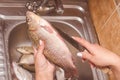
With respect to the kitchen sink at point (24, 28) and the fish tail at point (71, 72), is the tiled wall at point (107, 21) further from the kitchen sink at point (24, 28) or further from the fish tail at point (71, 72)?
the fish tail at point (71, 72)

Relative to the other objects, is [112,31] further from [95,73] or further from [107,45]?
[95,73]

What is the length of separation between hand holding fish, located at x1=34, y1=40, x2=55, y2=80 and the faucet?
0.36 meters

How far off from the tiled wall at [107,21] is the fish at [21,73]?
0.36 m

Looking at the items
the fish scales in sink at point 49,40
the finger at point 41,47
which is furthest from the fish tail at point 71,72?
the finger at point 41,47

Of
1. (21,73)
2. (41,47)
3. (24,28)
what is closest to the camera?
(41,47)

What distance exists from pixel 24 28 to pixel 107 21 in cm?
37

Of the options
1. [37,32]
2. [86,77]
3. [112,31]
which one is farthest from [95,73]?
[37,32]

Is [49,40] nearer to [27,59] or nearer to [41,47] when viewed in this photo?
[41,47]

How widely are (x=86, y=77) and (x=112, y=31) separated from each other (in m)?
0.23

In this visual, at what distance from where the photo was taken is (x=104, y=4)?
1353 millimetres

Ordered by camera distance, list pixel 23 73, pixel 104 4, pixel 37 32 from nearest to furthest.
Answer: pixel 37 32
pixel 23 73
pixel 104 4

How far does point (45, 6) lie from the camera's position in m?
1.34

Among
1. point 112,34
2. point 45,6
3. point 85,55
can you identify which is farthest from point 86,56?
point 45,6

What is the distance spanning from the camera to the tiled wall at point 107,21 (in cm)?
125
